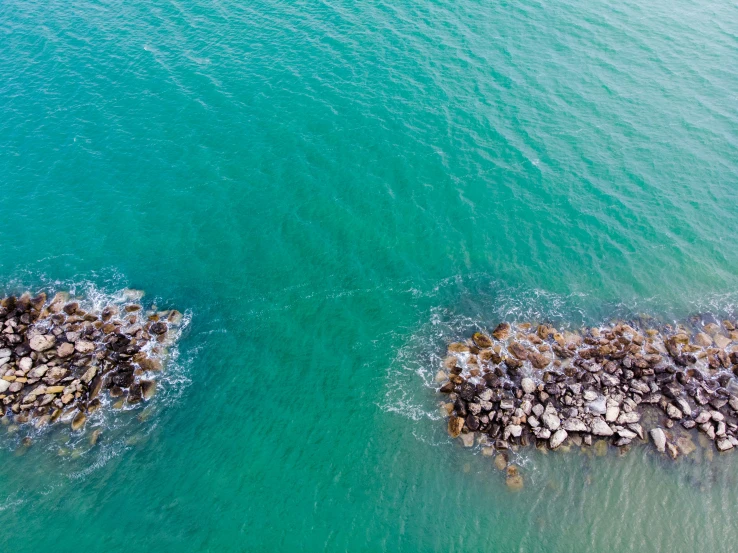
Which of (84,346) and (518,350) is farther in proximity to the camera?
(84,346)

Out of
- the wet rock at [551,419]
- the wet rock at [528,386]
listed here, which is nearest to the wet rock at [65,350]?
the wet rock at [528,386]

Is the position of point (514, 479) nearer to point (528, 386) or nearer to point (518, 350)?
point (528, 386)

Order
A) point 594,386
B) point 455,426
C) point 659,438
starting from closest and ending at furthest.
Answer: point 659,438 → point 455,426 → point 594,386

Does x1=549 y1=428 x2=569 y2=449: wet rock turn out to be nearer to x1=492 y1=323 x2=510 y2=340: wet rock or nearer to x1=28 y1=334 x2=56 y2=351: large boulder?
x1=492 y1=323 x2=510 y2=340: wet rock

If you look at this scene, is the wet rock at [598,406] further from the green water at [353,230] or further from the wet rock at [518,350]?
the wet rock at [518,350]

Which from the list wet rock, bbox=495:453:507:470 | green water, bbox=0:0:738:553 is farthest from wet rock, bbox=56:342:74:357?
wet rock, bbox=495:453:507:470

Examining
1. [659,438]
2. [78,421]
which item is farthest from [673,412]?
[78,421]

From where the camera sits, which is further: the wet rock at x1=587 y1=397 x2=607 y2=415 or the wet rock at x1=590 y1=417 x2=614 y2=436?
the wet rock at x1=587 y1=397 x2=607 y2=415
